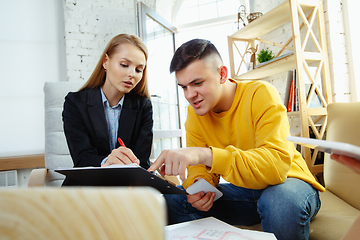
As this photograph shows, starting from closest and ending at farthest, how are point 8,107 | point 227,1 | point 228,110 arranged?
point 228,110 < point 8,107 < point 227,1

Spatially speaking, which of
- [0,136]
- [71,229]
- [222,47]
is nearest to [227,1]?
[222,47]

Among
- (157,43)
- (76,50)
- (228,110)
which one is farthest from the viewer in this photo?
(157,43)

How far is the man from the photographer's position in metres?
0.83

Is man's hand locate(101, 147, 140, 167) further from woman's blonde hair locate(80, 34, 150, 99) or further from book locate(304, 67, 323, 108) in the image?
book locate(304, 67, 323, 108)

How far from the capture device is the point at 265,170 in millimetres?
864

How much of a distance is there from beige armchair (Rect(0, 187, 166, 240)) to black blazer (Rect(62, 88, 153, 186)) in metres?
1.14

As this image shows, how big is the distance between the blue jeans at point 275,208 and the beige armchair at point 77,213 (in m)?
0.76

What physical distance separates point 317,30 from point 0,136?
3208mm

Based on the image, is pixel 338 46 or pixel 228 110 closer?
pixel 228 110

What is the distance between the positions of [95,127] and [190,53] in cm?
68

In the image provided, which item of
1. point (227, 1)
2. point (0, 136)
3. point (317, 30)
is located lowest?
point (0, 136)

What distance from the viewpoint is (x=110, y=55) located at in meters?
1.43

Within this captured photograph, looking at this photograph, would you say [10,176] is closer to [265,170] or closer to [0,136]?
[0,136]

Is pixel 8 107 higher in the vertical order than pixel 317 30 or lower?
lower
